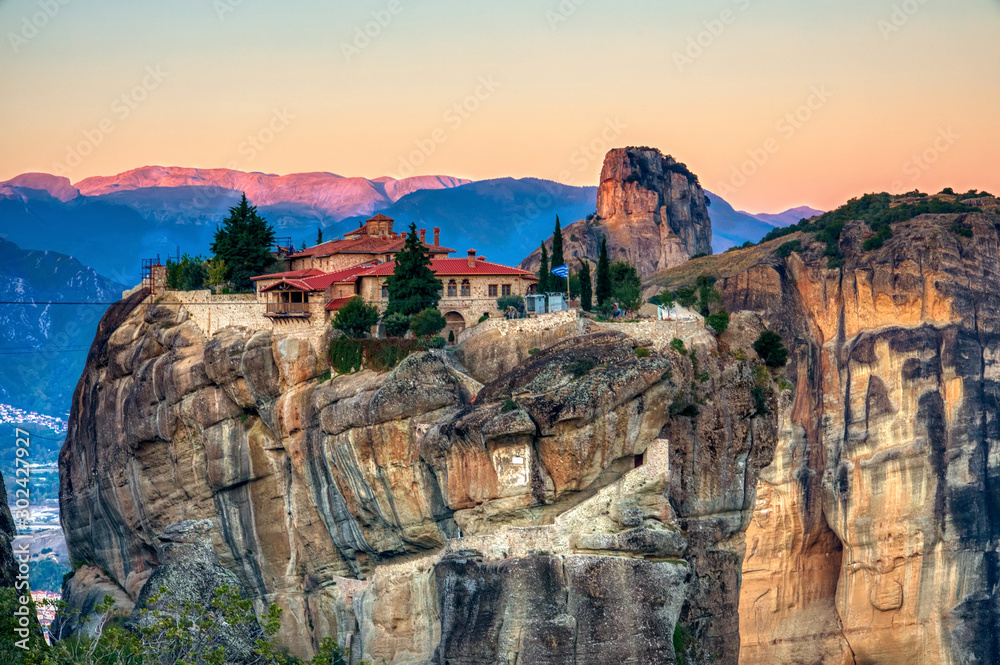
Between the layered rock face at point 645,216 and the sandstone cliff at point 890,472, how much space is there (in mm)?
38005

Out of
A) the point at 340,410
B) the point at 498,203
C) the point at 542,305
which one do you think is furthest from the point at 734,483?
the point at 498,203

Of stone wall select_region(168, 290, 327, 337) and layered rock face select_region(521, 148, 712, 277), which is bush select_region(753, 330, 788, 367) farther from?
layered rock face select_region(521, 148, 712, 277)

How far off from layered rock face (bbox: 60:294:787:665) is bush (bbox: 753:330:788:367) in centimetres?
105

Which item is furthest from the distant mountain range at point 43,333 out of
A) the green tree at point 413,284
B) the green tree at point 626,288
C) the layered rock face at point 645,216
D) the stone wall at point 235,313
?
the green tree at point 413,284

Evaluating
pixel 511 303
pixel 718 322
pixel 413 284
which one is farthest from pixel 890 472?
pixel 413 284

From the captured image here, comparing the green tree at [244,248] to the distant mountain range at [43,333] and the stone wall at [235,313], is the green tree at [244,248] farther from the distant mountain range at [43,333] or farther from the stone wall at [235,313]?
the distant mountain range at [43,333]

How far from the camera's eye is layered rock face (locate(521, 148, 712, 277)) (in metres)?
154

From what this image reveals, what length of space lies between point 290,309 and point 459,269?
8.60 meters

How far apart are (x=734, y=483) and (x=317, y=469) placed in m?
19.9

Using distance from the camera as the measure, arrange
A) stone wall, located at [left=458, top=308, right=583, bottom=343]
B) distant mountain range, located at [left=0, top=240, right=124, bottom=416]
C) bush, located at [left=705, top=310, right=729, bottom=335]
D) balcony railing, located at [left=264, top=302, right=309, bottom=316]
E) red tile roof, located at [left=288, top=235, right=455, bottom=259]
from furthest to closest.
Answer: distant mountain range, located at [left=0, top=240, right=124, bottom=416] → red tile roof, located at [left=288, top=235, right=455, bottom=259] → balcony railing, located at [left=264, top=302, right=309, bottom=316] → bush, located at [left=705, top=310, right=729, bottom=335] → stone wall, located at [left=458, top=308, right=583, bottom=343]

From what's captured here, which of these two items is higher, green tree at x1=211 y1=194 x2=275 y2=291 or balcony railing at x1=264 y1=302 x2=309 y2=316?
green tree at x1=211 y1=194 x2=275 y2=291

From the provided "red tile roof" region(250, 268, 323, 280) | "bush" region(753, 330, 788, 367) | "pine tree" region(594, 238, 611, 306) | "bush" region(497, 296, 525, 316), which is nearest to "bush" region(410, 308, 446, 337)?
"bush" region(497, 296, 525, 316)

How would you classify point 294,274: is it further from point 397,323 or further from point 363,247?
point 397,323

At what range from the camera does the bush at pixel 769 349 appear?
247ft
